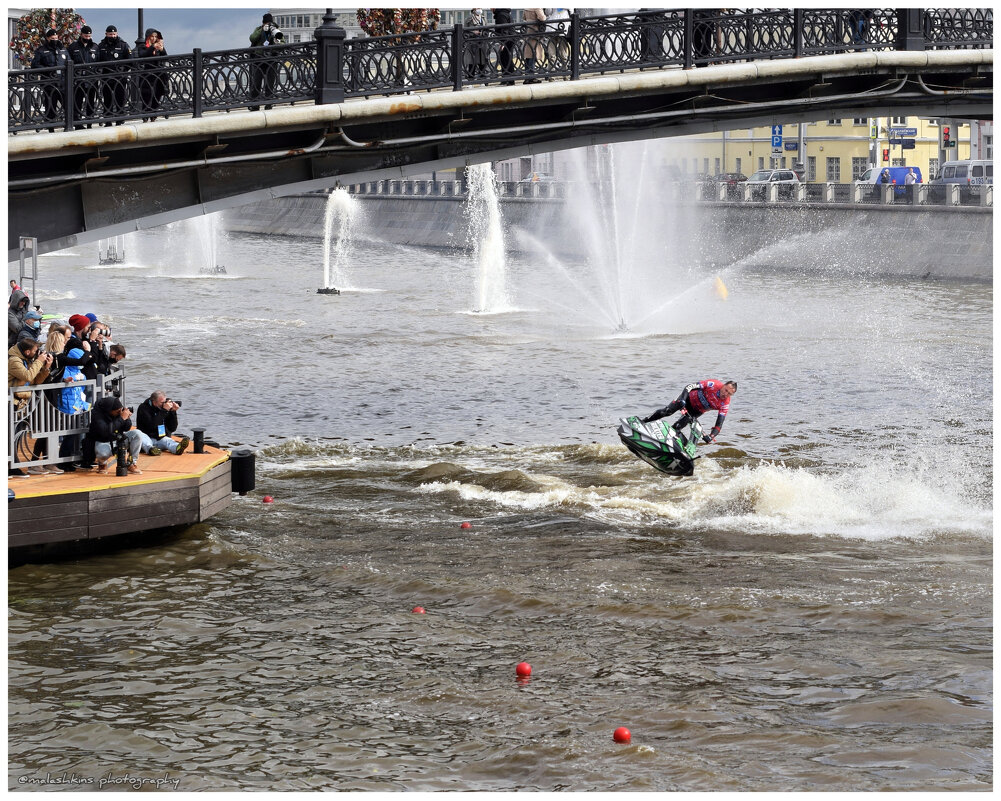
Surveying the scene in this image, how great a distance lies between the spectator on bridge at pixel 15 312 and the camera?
619 inches

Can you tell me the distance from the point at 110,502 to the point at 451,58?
764cm

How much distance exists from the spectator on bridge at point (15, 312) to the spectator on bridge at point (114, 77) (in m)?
2.23

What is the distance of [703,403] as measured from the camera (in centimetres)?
1708

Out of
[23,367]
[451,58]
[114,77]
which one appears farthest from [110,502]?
[451,58]

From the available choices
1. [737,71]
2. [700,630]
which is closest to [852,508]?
[700,630]

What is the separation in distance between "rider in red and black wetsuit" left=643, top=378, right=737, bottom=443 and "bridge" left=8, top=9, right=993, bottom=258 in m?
4.53

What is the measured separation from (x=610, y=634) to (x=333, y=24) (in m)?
9.13

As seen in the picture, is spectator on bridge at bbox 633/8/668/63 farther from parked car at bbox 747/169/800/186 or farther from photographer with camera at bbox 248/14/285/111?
parked car at bbox 747/169/800/186

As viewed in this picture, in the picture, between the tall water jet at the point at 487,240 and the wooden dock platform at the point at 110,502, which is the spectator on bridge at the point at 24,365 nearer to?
the wooden dock platform at the point at 110,502

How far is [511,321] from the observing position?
3650 cm

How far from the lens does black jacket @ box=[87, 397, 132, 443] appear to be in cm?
1467

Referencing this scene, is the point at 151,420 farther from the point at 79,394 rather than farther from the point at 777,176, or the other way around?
the point at 777,176

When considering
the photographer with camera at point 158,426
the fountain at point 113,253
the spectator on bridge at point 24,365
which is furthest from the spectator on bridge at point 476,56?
Answer: the fountain at point 113,253

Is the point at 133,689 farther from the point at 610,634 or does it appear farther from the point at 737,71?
the point at 737,71
